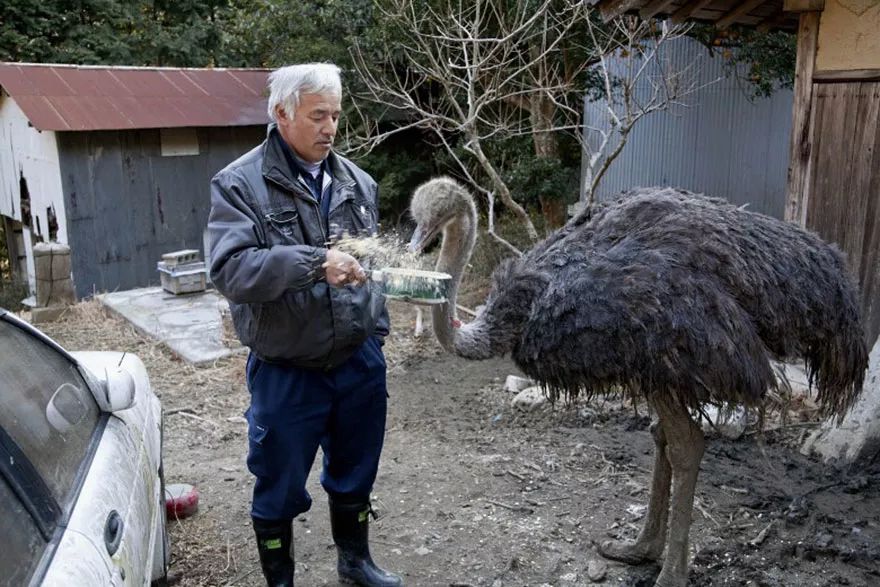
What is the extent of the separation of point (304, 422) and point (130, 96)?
967cm

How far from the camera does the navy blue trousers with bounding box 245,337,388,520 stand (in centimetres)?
289

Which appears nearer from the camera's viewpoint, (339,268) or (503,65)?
(339,268)

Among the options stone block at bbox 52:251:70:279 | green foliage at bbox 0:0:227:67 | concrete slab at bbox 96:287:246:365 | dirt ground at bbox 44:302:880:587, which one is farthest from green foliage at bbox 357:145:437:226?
green foliage at bbox 0:0:227:67

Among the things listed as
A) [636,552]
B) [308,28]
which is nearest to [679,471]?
[636,552]

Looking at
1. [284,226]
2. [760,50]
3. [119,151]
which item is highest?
[760,50]

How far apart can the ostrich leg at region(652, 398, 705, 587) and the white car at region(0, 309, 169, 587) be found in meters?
1.83

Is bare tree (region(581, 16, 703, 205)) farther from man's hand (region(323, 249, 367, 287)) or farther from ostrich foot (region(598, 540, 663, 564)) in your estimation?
man's hand (region(323, 249, 367, 287))

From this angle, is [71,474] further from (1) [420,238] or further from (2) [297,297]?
(1) [420,238]

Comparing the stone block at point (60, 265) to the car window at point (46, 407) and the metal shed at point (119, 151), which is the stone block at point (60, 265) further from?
the car window at point (46, 407)

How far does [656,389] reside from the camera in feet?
9.99

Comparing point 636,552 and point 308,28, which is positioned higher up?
point 308,28

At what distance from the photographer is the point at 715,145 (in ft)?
35.4

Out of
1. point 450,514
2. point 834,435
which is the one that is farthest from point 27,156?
point 834,435

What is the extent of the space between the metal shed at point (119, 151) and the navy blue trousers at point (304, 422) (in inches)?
342
